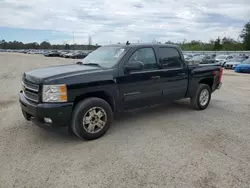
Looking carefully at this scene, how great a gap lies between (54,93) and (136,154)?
1684 mm

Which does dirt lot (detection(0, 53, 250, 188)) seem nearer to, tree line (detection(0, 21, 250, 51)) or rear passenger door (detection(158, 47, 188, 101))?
rear passenger door (detection(158, 47, 188, 101))

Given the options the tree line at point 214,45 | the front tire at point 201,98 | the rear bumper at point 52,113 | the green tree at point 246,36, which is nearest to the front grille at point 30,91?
the rear bumper at point 52,113

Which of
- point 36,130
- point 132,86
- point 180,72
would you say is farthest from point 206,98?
point 36,130

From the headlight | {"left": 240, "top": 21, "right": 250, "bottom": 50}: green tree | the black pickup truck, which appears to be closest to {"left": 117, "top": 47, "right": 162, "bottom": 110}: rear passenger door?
the black pickup truck

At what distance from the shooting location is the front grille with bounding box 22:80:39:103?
13.3ft

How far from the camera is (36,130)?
15.9 feet

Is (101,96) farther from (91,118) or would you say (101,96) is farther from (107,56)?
(107,56)

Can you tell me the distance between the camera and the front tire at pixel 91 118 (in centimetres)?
413

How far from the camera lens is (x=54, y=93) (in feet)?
12.8

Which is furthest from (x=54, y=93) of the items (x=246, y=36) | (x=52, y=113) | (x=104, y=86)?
(x=246, y=36)

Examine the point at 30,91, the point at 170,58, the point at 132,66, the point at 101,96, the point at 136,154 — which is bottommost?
the point at 136,154

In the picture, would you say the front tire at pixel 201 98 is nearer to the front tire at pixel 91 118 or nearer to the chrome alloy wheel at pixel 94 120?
the front tire at pixel 91 118

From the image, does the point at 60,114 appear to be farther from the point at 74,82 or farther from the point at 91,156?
the point at 91,156

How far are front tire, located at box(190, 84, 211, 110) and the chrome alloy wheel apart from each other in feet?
9.87
